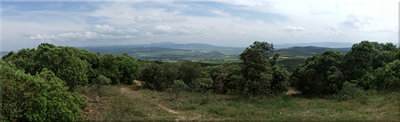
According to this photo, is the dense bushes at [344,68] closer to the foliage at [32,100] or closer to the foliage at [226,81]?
the foliage at [226,81]

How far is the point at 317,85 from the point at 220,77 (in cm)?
1071

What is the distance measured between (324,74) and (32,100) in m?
24.5

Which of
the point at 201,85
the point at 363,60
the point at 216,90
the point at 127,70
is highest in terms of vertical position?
the point at 363,60

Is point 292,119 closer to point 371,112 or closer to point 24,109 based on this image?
point 371,112

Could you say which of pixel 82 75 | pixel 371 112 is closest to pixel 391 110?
pixel 371 112

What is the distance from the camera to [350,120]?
35.9ft

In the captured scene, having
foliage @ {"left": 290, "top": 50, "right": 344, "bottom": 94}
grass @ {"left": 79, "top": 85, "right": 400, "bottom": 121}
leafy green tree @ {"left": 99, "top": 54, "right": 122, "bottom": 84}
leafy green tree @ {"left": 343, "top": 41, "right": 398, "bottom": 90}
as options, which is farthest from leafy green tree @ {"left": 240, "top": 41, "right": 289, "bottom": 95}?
leafy green tree @ {"left": 99, "top": 54, "right": 122, "bottom": 84}

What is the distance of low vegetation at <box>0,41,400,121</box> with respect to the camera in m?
9.99

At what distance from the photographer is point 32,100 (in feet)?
30.4

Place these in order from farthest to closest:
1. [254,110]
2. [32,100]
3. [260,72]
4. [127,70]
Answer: [127,70], [260,72], [254,110], [32,100]

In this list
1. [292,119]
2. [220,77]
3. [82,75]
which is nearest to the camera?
[292,119]

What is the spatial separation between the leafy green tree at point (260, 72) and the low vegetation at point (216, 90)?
0.31ft

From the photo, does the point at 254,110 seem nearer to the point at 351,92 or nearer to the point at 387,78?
the point at 351,92

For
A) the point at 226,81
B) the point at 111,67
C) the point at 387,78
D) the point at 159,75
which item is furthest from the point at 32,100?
the point at 387,78
